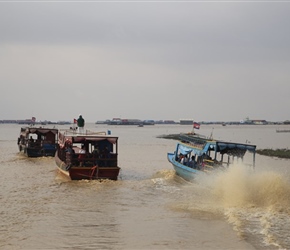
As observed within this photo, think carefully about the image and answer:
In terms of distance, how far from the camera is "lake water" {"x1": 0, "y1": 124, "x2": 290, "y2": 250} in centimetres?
1202

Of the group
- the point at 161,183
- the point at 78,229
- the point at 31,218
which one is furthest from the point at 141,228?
the point at 161,183

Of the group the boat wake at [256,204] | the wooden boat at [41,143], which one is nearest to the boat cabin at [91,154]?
the boat wake at [256,204]

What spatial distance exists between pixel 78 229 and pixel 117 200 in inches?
200

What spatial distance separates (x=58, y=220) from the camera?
47.4 feet

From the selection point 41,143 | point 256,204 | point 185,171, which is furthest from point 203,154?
point 41,143

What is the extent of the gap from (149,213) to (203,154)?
811cm

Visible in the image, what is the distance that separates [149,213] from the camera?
15695 millimetres

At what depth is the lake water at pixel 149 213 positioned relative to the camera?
1202 centimetres

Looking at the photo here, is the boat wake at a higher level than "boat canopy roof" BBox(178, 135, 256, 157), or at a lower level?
lower

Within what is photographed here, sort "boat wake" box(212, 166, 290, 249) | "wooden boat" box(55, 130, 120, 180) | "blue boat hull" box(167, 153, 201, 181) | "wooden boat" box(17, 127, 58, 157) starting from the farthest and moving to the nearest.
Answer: "wooden boat" box(17, 127, 58, 157) < "blue boat hull" box(167, 153, 201, 181) < "wooden boat" box(55, 130, 120, 180) < "boat wake" box(212, 166, 290, 249)

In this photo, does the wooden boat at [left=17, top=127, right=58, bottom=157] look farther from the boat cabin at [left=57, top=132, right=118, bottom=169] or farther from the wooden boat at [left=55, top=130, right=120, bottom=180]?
the boat cabin at [left=57, top=132, right=118, bottom=169]

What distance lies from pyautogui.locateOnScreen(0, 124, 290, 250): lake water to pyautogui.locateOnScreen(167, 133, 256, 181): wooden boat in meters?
0.77

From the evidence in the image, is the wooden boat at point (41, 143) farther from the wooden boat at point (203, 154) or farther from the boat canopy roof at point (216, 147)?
the boat canopy roof at point (216, 147)

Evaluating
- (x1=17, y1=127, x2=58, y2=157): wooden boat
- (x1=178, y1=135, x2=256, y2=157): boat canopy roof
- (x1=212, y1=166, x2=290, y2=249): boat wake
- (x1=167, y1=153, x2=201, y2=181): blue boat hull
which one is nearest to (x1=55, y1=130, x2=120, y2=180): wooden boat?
(x1=167, y1=153, x2=201, y2=181): blue boat hull
